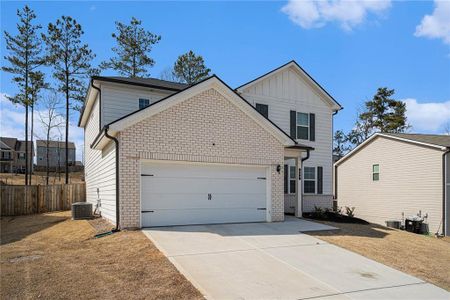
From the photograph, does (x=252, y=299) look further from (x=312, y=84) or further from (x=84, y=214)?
(x=312, y=84)

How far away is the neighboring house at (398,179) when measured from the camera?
Answer: 16516 millimetres

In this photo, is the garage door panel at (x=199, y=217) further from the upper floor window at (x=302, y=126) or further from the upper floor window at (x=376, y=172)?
the upper floor window at (x=376, y=172)

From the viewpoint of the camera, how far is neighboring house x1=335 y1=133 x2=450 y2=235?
16.5 metres

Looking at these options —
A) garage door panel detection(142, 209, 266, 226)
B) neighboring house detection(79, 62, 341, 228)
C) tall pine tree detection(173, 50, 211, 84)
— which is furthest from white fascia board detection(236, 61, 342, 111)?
tall pine tree detection(173, 50, 211, 84)

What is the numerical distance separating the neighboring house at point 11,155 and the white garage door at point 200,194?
57.4 meters

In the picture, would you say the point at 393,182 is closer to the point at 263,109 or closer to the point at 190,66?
the point at 263,109

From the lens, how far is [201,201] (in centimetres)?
1118

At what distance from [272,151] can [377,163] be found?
1064 centimetres

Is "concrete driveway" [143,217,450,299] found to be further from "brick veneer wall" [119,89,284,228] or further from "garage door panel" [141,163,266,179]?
"garage door panel" [141,163,266,179]

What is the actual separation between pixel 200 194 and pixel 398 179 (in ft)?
42.0

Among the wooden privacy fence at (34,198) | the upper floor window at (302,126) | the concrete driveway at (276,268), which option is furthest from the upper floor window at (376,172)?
the wooden privacy fence at (34,198)

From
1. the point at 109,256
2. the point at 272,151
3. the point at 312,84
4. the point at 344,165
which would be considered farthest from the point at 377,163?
the point at 109,256

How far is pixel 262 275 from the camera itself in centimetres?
629

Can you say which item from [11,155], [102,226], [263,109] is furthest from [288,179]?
[11,155]
